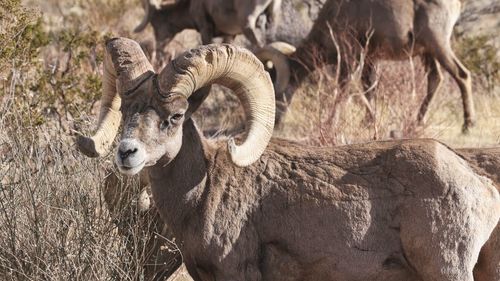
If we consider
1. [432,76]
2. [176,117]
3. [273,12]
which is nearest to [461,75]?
[432,76]

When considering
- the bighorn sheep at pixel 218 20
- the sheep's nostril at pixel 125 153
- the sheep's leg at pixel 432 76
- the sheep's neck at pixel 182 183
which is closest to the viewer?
the sheep's nostril at pixel 125 153

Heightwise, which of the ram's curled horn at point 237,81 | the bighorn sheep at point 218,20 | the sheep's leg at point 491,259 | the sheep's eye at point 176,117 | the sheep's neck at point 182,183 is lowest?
the bighorn sheep at point 218,20

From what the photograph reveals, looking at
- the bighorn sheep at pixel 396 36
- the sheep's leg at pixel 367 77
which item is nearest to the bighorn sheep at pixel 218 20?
the bighorn sheep at pixel 396 36

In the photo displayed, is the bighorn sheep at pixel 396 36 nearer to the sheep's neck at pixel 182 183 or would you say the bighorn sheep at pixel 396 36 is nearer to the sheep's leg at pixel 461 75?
the sheep's leg at pixel 461 75

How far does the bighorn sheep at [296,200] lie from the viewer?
6449mm

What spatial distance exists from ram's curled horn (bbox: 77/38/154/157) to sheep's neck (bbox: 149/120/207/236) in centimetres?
39

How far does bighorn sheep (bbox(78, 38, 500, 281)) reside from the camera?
645cm

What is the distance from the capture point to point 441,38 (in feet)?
44.4

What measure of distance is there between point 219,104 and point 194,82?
29.7ft

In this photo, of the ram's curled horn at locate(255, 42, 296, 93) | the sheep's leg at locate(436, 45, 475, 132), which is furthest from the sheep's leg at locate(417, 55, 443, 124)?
the ram's curled horn at locate(255, 42, 296, 93)

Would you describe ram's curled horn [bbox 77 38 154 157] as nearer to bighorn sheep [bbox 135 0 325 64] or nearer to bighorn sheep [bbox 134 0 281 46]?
bighorn sheep [bbox 135 0 325 64]

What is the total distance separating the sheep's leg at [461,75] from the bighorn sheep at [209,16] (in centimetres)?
322

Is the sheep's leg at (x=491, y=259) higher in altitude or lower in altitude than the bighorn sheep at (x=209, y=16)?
higher

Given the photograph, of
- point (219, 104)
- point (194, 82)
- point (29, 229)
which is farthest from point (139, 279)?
point (219, 104)
